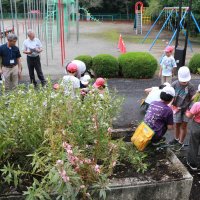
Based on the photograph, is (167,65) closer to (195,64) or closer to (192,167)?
(195,64)

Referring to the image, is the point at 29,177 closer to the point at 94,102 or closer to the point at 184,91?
the point at 94,102

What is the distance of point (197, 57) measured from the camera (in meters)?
11.3

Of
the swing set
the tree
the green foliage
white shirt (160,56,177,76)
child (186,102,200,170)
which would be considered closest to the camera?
the green foliage

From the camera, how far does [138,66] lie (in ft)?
35.1

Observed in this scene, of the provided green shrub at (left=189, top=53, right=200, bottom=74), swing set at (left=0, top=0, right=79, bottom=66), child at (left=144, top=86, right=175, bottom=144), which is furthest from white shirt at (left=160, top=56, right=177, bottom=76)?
swing set at (left=0, top=0, right=79, bottom=66)

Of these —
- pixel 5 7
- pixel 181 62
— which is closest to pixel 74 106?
pixel 181 62

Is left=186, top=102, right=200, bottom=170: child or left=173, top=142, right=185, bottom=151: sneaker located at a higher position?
left=186, top=102, right=200, bottom=170: child

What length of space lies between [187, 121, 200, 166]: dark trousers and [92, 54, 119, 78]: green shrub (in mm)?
6272

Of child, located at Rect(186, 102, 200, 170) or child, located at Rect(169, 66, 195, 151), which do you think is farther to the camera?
child, located at Rect(169, 66, 195, 151)

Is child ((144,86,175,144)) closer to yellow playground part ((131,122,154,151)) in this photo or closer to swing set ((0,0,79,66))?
yellow playground part ((131,122,154,151))

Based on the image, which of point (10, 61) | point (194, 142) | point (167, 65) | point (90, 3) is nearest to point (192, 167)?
point (194, 142)

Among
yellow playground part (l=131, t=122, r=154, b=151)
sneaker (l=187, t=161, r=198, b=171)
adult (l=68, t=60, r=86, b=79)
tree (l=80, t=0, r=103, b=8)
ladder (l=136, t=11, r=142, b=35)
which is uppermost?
tree (l=80, t=0, r=103, b=8)

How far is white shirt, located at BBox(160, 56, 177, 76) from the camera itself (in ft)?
27.0

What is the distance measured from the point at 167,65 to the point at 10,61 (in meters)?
3.82
